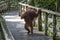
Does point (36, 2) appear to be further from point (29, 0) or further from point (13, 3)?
point (13, 3)

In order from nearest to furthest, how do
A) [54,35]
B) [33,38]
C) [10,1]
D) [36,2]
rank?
1. [54,35]
2. [33,38]
3. [36,2]
4. [10,1]

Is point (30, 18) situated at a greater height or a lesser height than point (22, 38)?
greater

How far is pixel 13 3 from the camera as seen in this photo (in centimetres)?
2581

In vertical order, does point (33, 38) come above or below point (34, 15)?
below

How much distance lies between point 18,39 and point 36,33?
1350 mm

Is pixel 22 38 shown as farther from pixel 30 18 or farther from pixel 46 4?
pixel 46 4

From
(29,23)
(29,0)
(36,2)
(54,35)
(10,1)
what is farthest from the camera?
(10,1)

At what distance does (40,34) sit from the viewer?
26.8 ft

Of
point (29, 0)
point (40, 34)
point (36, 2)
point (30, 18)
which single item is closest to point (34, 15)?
point (30, 18)

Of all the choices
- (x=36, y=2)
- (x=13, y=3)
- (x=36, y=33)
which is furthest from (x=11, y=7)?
(x=36, y=33)

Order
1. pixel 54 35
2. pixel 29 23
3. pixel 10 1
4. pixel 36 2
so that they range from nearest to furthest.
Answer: pixel 54 35, pixel 29 23, pixel 36 2, pixel 10 1

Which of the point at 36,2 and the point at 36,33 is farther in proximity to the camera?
the point at 36,2

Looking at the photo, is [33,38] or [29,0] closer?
[33,38]

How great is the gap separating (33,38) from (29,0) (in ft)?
22.2
